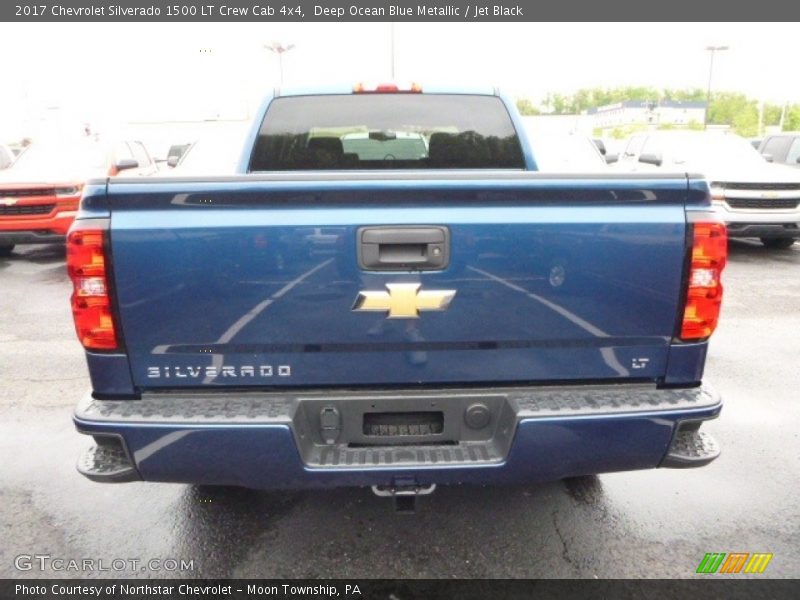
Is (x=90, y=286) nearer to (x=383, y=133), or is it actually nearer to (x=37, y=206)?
(x=383, y=133)

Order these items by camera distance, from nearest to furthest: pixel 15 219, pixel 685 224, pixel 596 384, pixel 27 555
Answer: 1. pixel 685 224
2. pixel 596 384
3. pixel 27 555
4. pixel 15 219

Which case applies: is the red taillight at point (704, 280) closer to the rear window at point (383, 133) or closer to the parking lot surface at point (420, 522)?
the parking lot surface at point (420, 522)

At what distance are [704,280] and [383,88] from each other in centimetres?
250

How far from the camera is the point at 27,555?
2.79m

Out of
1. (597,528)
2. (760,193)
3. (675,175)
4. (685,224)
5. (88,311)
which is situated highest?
(675,175)

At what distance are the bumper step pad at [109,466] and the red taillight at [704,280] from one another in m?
2.10

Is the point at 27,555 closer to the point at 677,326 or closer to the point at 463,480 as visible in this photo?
the point at 463,480

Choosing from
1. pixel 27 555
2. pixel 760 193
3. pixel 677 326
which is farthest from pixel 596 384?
pixel 760 193

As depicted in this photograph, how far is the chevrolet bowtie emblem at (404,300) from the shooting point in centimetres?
217

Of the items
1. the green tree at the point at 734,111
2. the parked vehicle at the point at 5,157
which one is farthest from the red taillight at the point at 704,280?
the green tree at the point at 734,111

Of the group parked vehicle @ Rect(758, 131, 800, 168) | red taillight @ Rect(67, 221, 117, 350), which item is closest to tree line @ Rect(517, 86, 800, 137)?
parked vehicle @ Rect(758, 131, 800, 168)

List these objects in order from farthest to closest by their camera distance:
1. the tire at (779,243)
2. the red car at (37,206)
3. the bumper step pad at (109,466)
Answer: the tire at (779,243), the red car at (37,206), the bumper step pad at (109,466)

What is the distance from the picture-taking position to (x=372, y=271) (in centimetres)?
215

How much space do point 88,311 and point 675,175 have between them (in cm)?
213
